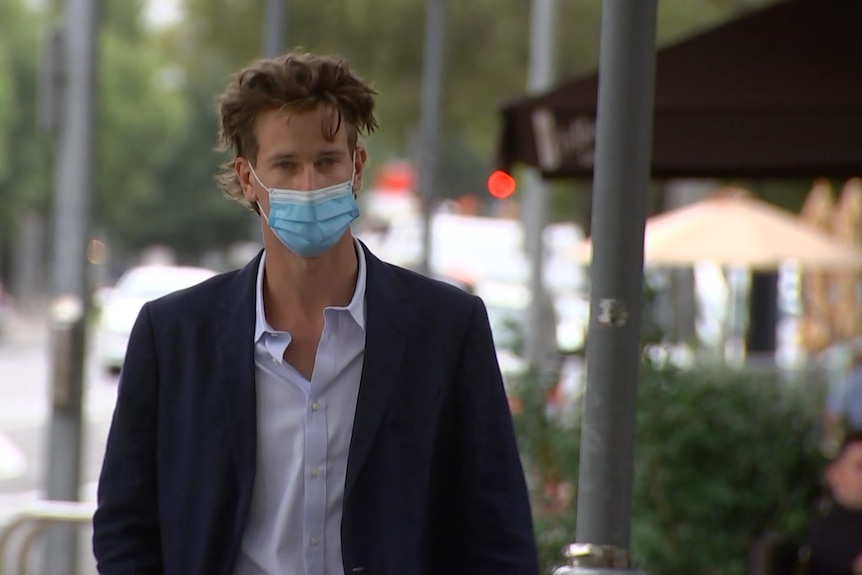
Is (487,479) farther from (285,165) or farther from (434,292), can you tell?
(285,165)

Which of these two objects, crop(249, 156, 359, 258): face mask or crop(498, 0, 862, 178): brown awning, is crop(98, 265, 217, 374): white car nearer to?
crop(498, 0, 862, 178): brown awning

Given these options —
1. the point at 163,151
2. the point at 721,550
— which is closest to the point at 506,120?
the point at 721,550

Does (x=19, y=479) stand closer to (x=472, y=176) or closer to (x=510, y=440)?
(x=510, y=440)

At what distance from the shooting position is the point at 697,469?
809cm

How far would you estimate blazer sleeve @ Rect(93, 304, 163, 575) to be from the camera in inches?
117

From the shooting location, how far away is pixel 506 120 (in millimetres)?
7270

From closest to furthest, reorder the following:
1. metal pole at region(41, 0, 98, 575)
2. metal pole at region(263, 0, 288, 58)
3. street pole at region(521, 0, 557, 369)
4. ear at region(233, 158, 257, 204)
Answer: ear at region(233, 158, 257, 204) → metal pole at region(41, 0, 98, 575) → metal pole at region(263, 0, 288, 58) → street pole at region(521, 0, 557, 369)

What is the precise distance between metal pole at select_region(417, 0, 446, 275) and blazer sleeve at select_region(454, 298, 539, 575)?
12.3 m

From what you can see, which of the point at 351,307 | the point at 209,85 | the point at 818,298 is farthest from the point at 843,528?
the point at 209,85

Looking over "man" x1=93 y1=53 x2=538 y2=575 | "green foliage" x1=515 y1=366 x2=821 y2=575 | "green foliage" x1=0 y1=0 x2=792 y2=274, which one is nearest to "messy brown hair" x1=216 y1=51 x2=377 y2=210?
"man" x1=93 y1=53 x2=538 y2=575

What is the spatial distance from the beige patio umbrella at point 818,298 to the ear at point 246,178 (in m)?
18.2

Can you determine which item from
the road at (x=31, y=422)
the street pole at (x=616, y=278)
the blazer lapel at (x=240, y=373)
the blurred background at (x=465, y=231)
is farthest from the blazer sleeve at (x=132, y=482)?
the road at (x=31, y=422)

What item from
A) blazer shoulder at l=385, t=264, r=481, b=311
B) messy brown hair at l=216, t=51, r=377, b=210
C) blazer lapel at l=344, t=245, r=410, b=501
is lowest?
blazer lapel at l=344, t=245, r=410, b=501

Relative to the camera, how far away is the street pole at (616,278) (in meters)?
3.51
